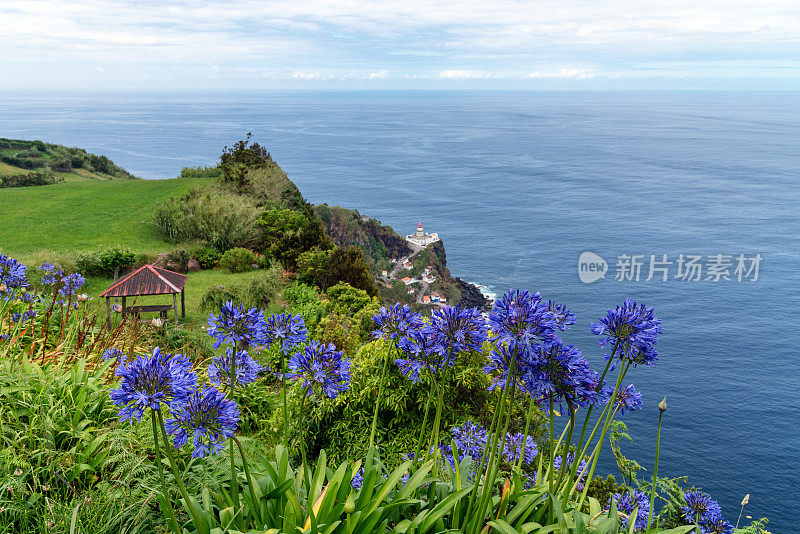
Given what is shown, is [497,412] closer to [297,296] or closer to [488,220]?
[297,296]

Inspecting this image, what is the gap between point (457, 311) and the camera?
2426 millimetres

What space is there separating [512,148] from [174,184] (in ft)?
343

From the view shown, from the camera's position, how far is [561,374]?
2.25 metres

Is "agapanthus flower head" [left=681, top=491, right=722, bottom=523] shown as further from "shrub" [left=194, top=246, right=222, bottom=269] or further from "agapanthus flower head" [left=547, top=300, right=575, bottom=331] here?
"shrub" [left=194, top=246, right=222, bottom=269]

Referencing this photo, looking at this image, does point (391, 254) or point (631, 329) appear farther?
point (391, 254)

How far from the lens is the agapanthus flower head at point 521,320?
6.88 ft

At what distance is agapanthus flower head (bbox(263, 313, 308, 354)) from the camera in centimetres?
267

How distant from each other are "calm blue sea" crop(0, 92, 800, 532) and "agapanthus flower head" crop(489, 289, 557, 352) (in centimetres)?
2595

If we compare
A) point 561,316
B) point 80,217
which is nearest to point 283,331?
point 561,316

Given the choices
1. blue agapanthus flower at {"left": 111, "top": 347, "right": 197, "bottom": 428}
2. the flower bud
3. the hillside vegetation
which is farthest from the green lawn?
the flower bud

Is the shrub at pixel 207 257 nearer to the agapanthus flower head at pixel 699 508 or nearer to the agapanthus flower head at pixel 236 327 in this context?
the agapanthus flower head at pixel 236 327

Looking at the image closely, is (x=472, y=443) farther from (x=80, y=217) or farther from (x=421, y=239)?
(x=421, y=239)

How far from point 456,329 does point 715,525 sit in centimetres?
196

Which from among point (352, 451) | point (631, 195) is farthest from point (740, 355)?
point (631, 195)
